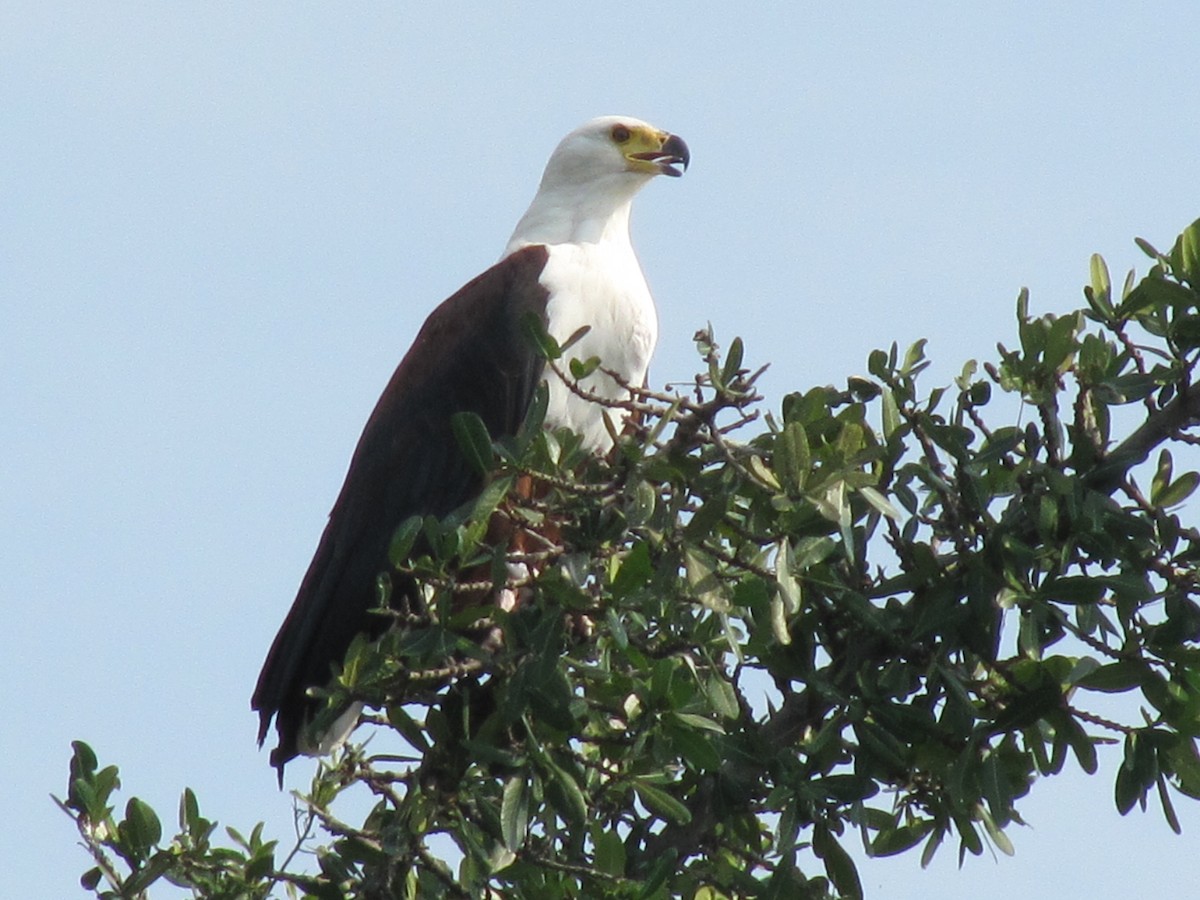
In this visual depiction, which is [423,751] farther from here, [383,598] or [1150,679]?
[1150,679]

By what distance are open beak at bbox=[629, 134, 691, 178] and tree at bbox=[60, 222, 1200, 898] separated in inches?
87.9

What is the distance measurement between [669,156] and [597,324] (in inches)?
40.7

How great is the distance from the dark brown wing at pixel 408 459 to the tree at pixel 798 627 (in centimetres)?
96

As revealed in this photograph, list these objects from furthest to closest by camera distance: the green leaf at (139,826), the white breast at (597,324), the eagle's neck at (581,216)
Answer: the eagle's neck at (581,216) → the white breast at (597,324) → the green leaf at (139,826)

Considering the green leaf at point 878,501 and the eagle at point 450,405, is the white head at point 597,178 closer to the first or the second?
the eagle at point 450,405

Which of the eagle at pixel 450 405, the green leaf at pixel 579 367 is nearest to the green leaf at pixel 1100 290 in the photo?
the green leaf at pixel 579 367

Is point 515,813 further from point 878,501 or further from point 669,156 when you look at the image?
point 669,156

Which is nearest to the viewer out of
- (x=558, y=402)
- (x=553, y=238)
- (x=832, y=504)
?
(x=832, y=504)

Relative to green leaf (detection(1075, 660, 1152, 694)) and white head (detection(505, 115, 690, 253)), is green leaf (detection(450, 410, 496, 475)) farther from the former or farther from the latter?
white head (detection(505, 115, 690, 253))

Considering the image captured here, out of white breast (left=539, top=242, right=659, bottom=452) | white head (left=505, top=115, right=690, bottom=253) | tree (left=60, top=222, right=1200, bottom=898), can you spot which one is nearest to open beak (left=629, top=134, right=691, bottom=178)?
white head (left=505, top=115, right=690, bottom=253)

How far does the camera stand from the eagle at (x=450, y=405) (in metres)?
3.94

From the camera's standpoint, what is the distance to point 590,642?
2812 millimetres

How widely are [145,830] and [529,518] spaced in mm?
924

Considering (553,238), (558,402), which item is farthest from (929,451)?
(553,238)
